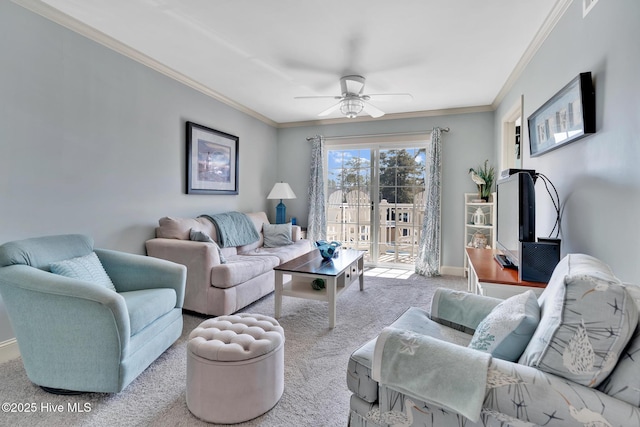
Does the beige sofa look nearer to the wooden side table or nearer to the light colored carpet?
the light colored carpet

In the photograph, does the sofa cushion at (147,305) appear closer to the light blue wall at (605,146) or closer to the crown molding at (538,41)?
the light blue wall at (605,146)

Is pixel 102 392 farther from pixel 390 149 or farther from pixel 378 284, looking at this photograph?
pixel 390 149

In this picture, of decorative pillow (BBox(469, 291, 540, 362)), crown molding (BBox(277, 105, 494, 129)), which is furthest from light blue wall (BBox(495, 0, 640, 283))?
crown molding (BBox(277, 105, 494, 129))

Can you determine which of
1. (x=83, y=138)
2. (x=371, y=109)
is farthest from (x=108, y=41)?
(x=371, y=109)

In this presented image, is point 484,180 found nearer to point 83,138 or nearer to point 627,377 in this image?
point 627,377

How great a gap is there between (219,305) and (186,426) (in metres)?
1.35

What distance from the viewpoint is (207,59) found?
3088 mm

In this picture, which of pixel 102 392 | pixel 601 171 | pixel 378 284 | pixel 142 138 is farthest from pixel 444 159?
pixel 102 392

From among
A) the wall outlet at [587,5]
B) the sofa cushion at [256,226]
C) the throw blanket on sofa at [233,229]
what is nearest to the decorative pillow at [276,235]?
the sofa cushion at [256,226]

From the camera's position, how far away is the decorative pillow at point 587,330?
2.81 ft

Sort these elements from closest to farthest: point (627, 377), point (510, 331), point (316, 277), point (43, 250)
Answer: point (627, 377)
point (510, 331)
point (43, 250)
point (316, 277)

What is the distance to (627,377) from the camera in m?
0.85

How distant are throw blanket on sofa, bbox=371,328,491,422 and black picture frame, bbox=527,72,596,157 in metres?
1.55

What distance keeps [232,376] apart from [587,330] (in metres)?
1.44
